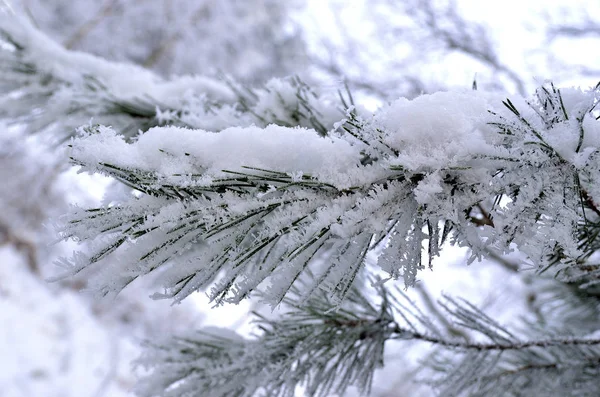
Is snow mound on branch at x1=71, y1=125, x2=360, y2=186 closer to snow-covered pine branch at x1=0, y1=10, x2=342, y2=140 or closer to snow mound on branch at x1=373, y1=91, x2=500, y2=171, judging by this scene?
snow mound on branch at x1=373, y1=91, x2=500, y2=171

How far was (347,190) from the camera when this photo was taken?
38cm

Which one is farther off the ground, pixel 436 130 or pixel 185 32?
pixel 185 32

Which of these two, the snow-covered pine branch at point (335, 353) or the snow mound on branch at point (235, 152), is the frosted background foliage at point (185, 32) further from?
the snow mound on branch at point (235, 152)

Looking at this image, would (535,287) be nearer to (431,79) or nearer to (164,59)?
(431,79)

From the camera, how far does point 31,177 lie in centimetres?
527

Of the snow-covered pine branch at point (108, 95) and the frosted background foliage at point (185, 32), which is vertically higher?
the frosted background foliage at point (185, 32)

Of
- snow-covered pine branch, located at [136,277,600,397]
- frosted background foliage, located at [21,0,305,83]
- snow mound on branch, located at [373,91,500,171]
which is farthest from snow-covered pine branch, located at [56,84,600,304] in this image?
frosted background foliage, located at [21,0,305,83]

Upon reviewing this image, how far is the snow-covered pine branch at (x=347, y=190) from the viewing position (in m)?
0.35

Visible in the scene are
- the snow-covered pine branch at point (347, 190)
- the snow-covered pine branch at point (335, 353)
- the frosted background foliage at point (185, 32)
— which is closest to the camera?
the snow-covered pine branch at point (347, 190)

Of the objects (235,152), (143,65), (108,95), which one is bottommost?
(235,152)

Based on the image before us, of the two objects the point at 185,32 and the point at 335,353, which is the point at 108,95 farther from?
the point at 185,32

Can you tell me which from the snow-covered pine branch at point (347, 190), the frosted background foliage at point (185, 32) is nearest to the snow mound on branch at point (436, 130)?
the snow-covered pine branch at point (347, 190)

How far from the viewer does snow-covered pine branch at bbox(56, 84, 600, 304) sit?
346 millimetres

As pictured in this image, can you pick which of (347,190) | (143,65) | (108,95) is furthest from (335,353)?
(143,65)
